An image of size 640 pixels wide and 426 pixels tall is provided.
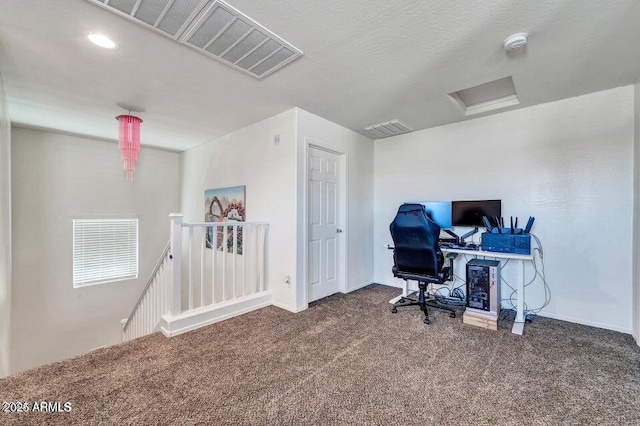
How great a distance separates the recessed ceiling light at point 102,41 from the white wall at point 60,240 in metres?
3.18

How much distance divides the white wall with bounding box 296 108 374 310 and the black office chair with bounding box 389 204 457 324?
1010 millimetres

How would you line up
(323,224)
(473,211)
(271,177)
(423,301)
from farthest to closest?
(323,224) → (271,177) → (473,211) → (423,301)

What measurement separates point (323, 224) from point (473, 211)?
1851mm

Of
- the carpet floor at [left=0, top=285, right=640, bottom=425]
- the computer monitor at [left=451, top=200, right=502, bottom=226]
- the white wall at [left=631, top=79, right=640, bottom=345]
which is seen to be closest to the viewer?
the carpet floor at [left=0, top=285, right=640, bottom=425]

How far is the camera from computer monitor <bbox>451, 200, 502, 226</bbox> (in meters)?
3.11

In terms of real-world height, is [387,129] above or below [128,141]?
above

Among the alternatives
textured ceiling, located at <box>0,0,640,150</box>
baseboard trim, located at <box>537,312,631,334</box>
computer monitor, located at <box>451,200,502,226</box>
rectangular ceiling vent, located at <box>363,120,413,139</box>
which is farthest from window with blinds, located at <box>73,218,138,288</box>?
baseboard trim, located at <box>537,312,631,334</box>

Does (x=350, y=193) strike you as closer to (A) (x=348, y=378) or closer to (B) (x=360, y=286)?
(B) (x=360, y=286)

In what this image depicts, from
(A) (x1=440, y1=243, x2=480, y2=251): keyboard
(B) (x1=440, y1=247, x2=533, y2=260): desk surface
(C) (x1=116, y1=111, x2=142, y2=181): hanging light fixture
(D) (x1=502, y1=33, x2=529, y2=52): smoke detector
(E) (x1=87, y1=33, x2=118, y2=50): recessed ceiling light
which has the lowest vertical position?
(B) (x1=440, y1=247, x2=533, y2=260): desk surface

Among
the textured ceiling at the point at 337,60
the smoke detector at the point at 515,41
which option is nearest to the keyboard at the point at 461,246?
the textured ceiling at the point at 337,60

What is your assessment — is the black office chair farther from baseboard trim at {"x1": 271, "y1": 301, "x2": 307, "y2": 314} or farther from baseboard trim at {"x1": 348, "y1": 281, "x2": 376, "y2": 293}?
baseboard trim at {"x1": 271, "y1": 301, "x2": 307, "y2": 314}

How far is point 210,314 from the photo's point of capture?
8.95 feet

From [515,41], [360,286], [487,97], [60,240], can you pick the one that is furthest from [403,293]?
[60,240]

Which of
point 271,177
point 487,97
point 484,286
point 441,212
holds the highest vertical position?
point 487,97
